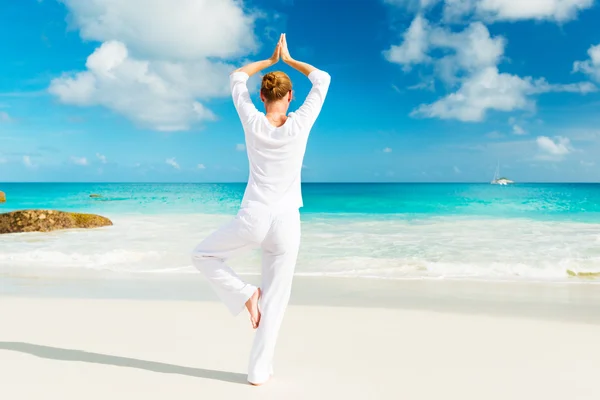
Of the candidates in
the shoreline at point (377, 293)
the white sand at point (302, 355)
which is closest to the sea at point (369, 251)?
the shoreline at point (377, 293)

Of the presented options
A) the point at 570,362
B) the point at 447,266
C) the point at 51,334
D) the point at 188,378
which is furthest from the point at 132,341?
the point at 447,266

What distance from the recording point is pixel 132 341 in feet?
14.9

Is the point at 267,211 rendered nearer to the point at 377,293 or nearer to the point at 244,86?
the point at 244,86

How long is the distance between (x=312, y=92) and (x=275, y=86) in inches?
10.8

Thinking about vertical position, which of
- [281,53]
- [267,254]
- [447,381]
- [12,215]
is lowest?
[12,215]

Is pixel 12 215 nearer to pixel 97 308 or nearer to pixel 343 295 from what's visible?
pixel 97 308

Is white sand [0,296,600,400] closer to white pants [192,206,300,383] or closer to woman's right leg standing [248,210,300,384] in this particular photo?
woman's right leg standing [248,210,300,384]

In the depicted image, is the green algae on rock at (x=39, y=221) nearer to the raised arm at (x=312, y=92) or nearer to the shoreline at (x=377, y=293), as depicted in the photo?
the shoreline at (x=377, y=293)

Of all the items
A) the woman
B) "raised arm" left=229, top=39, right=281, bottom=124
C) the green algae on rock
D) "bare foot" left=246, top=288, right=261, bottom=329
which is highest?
"raised arm" left=229, top=39, right=281, bottom=124

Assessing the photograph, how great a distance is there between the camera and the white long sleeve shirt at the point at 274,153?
322 cm

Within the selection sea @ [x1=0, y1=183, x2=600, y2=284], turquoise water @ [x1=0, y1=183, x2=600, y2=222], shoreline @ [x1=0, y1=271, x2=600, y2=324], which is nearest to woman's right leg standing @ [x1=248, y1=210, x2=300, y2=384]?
shoreline @ [x1=0, y1=271, x2=600, y2=324]

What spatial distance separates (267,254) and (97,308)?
3286mm

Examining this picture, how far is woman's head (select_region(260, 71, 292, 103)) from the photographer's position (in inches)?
127

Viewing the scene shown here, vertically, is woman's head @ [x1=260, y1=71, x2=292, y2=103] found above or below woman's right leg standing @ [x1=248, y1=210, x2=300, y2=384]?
above
